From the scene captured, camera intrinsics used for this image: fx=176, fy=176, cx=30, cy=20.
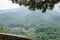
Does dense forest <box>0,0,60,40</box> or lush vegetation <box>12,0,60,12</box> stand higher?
lush vegetation <box>12,0,60,12</box>

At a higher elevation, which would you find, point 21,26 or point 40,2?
point 40,2

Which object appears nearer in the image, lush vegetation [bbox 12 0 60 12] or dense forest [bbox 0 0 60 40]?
lush vegetation [bbox 12 0 60 12]

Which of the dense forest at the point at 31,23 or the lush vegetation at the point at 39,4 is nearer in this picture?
the lush vegetation at the point at 39,4

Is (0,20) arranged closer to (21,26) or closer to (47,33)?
(21,26)

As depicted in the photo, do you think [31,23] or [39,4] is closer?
[39,4]

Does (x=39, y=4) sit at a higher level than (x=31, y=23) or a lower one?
higher

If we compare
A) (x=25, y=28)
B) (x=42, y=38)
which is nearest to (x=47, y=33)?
(x=42, y=38)

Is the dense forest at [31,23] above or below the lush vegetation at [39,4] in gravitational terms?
below

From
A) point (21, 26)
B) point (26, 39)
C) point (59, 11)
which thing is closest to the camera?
point (26, 39)
